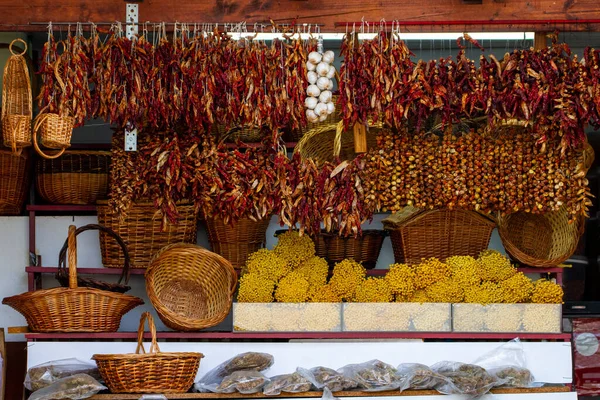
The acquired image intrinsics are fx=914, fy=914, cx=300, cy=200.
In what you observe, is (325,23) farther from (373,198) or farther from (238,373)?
(238,373)

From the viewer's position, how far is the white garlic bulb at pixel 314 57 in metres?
4.95

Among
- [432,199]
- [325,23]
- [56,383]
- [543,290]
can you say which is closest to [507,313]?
[543,290]

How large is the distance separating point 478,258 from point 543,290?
471 mm

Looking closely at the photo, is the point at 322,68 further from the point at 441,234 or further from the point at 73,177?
the point at 73,177

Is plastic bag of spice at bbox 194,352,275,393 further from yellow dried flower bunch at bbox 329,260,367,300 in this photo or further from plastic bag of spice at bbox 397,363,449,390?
plastic bag of spice at bbox 397,363,449,390

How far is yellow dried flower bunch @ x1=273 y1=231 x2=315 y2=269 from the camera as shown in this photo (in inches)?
223

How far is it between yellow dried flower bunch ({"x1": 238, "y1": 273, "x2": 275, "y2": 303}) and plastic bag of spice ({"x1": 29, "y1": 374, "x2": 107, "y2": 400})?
3.35 ft

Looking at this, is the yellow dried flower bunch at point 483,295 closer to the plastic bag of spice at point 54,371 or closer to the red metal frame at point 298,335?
the red metal frame at point 298,335

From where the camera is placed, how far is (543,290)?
18.2 ft

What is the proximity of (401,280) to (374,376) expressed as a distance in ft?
2.25

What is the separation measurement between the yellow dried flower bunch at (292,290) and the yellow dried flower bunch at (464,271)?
907 mm

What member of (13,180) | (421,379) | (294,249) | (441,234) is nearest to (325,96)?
(294,249)

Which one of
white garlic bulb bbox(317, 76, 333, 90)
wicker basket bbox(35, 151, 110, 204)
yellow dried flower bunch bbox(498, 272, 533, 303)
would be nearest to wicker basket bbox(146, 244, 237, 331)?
wicker basket bbox(35, 151, 110, 204)

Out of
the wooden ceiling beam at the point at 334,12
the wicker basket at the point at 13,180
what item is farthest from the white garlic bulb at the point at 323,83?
the wicker basket at the point at 13,180
